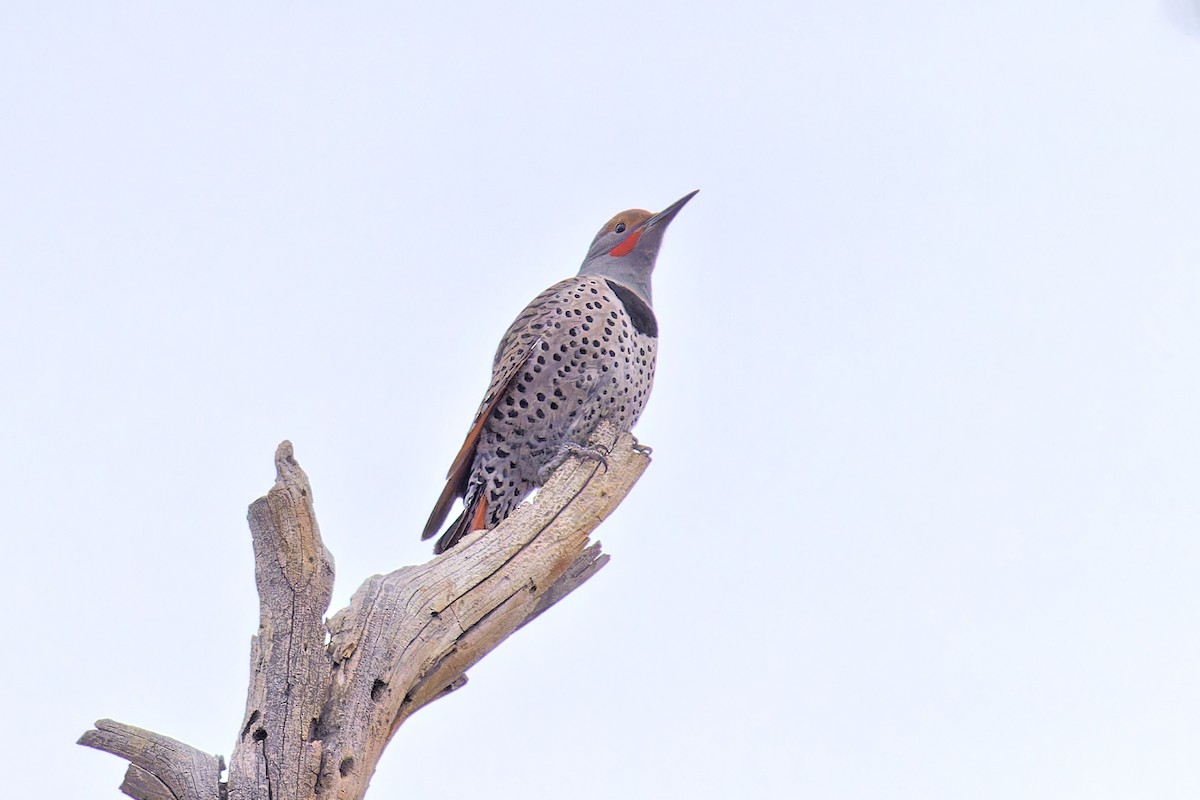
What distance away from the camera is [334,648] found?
318 centimetres

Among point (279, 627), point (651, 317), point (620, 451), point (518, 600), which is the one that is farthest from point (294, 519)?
point (651, 317)

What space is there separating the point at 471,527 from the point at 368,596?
1.33 meters

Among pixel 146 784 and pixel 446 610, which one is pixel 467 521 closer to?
pixel 446 610

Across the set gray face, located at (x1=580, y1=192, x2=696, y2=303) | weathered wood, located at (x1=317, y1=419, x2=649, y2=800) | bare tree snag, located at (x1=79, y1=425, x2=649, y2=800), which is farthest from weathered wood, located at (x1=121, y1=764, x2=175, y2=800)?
gray face, located at (x1=580, y1=192, x2=696, y2=303)

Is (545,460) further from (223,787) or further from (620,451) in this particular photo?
(223,787)

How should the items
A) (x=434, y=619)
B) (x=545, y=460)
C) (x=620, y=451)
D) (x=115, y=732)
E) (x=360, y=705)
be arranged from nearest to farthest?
(x=115, y=732)
(x=360, y=705)
(x=434, y=619)
(x=620, y=451)
(x=545, y=460)

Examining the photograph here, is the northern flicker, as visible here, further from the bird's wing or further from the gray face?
the gray face

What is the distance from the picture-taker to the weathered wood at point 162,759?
9.57ft

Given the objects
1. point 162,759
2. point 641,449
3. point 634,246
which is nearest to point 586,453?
point 641,449

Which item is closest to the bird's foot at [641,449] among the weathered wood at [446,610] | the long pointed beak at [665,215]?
the weathered wood at [446,610]

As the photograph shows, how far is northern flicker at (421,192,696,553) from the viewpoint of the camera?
14.7ft

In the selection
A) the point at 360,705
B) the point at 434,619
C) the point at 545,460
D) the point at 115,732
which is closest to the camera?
the point at 115,732

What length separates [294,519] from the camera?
3.13 meters

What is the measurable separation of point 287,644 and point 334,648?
0.13 meters
